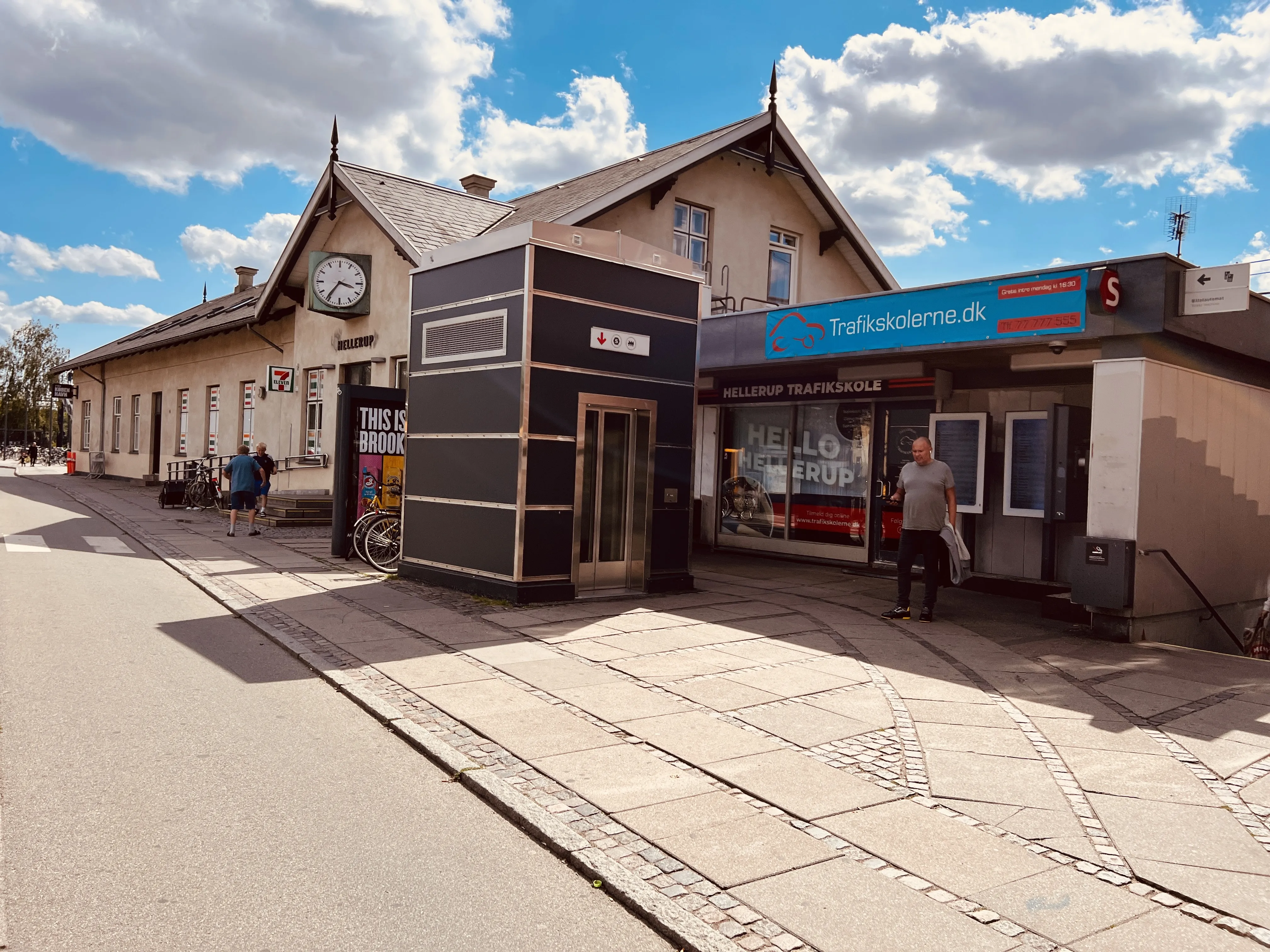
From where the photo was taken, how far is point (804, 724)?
5.96 meters

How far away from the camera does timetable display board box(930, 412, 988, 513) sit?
12617mm

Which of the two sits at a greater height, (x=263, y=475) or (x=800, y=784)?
(x=263, y=475)

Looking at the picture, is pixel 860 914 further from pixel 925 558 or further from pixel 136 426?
pixel 136 426

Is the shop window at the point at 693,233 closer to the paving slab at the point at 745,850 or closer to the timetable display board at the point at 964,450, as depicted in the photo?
the timetable display board at the point at 964,450

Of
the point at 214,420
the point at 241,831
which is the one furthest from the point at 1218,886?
the point at 214,420

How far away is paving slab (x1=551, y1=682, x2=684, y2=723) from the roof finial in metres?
14.4

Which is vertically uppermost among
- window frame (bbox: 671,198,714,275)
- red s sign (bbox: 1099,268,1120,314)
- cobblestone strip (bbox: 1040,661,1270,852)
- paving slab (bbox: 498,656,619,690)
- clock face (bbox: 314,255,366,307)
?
window frame (bbox: 671,198,714,275)

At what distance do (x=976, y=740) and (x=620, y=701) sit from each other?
216 cm

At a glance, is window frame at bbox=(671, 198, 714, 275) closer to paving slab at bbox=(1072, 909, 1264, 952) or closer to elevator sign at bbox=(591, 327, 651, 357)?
elevator sign at bbox=(591, 327, 651, 357)

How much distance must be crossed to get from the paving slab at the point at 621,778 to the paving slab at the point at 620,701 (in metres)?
0.68

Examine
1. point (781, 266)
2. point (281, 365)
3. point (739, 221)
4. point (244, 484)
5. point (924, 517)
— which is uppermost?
point (739, 221)

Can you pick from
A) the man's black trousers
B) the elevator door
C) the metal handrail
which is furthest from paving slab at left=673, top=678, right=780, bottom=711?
the metal handrail

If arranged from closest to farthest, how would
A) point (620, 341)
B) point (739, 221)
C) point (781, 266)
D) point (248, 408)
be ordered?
point (620, 341)
point (739, 221)
point (781, 266)
point (248, 408)

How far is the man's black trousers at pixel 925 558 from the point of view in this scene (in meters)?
9.83
